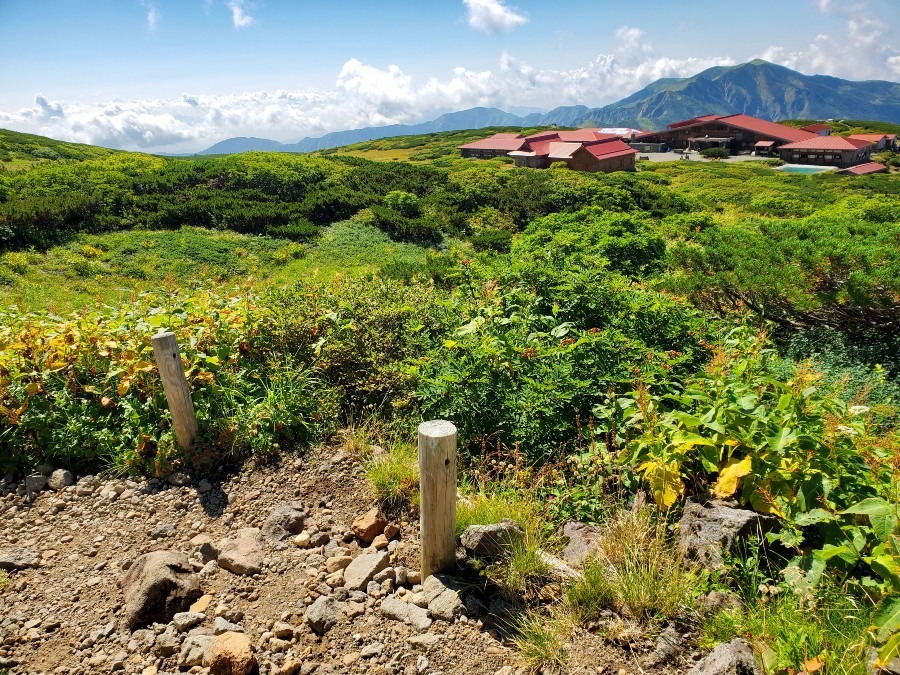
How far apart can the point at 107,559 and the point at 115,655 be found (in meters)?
0.91

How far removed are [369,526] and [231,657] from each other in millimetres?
1112

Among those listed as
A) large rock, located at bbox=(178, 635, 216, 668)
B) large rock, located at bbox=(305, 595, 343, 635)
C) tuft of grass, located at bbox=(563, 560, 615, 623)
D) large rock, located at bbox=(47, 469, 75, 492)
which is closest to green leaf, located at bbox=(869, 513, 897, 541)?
tuft of grass, located at bbox=(563, 560, 615, 623)

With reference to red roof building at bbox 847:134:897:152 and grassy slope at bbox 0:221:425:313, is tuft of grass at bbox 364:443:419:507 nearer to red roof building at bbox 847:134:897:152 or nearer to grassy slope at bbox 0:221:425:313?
grassy slope at bbox 0:221:425:313

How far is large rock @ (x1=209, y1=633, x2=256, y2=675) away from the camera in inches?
97.6

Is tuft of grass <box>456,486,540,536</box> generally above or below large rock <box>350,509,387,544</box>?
above

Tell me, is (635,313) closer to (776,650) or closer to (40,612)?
(776,650)

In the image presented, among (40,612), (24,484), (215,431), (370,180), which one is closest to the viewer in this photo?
(40,612)

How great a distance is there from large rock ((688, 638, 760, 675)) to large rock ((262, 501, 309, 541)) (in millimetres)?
2564

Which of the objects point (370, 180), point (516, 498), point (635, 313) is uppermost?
point (370, 180)

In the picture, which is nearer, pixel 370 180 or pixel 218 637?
pixel 218 637

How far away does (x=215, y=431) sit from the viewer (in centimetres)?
441

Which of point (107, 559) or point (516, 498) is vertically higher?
point (516, 498)

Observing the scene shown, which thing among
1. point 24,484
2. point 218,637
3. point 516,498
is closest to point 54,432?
point 24,484

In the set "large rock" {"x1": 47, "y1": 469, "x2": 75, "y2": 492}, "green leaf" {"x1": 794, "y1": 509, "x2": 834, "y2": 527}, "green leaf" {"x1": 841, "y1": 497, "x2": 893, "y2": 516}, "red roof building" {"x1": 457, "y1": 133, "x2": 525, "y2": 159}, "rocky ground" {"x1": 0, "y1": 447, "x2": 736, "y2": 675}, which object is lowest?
"rocky ground" {"x1": 0, "y1": 447, "x2": 736, "y2": 675}
